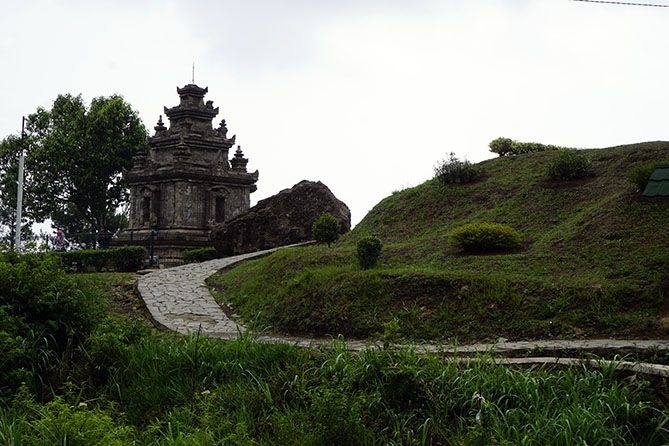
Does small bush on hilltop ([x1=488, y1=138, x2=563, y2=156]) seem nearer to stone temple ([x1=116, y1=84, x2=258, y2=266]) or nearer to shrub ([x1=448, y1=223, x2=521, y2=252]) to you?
shrub ([x1=448, y1=223, x2=521, y2=252])

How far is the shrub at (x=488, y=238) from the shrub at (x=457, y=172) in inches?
229

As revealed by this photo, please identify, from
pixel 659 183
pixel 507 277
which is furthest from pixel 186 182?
pixel 507 277

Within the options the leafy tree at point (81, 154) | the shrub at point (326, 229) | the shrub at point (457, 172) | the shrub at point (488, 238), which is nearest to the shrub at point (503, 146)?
the shrub at point (457, 172)

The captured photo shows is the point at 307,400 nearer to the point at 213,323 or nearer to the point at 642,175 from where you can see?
the point at 213,323

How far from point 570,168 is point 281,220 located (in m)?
11.5

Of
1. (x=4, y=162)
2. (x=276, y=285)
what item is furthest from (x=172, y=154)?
(x=276, y=285)

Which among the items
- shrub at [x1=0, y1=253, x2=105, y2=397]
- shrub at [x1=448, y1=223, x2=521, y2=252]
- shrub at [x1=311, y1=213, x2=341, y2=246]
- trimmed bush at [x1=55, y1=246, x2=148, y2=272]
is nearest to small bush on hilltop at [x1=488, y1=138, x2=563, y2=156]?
shrub at [x1=311, y1=213, x2=341, y2=246]

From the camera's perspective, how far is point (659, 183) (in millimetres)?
12578

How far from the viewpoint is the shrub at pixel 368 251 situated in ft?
39.7

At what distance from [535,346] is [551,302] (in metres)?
1.70

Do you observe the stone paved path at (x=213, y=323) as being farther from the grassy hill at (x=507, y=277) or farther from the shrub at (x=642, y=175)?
the shrub at (x=642, y=175)

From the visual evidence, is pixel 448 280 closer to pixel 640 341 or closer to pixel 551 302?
pixel 551 302

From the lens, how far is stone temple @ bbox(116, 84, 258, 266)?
2984 centimetres

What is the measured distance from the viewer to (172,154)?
32438 mm
